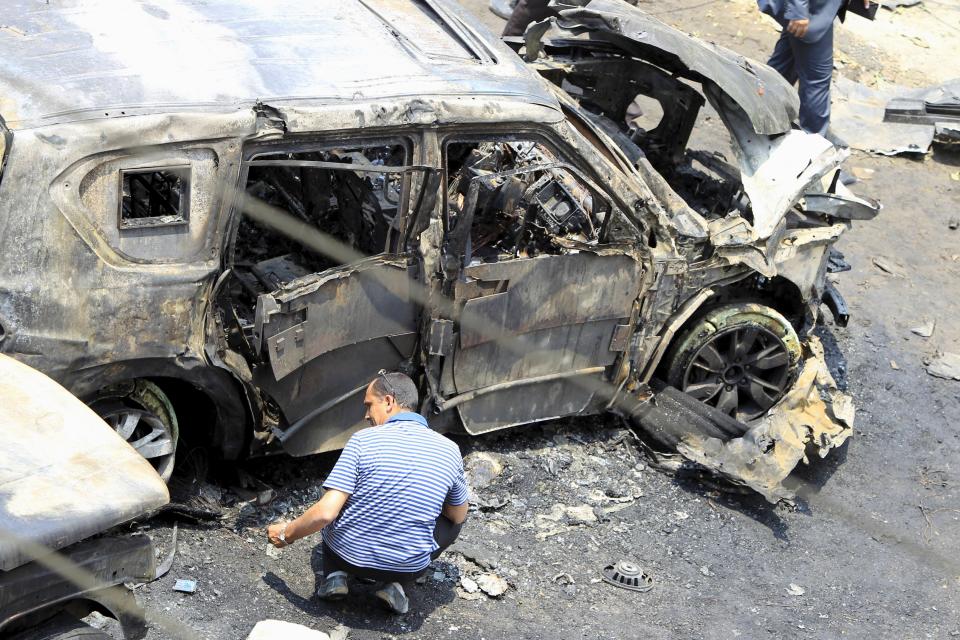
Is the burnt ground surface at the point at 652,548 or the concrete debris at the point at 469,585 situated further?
the concrete debris at the point at 469,585

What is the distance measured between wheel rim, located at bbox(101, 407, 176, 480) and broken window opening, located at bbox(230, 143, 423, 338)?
0.60 m

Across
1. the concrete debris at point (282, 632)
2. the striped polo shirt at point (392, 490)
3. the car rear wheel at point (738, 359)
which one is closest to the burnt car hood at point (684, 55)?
the car rear wheel at point (738, 359)

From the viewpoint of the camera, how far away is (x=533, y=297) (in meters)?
5.43

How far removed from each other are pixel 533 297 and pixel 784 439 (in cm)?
177

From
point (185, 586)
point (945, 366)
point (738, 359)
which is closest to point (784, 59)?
point (945, 366)

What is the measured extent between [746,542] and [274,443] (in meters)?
2.47

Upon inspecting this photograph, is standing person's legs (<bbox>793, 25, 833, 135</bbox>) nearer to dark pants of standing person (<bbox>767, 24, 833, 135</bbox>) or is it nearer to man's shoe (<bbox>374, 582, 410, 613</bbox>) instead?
dark pants of standing person (<bbox>767, 24, 833, 135</bbox>)

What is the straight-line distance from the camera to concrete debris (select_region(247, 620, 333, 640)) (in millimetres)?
4262

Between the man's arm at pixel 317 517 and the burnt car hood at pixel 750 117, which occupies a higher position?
the burnt car hood at pixel 750 117

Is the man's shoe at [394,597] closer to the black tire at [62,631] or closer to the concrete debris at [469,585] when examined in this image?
the concrete debris at [469,585]

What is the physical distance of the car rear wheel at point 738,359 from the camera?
251 inches

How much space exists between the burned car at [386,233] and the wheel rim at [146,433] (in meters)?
0.01

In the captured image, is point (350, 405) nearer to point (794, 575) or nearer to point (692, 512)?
point (692, 512)

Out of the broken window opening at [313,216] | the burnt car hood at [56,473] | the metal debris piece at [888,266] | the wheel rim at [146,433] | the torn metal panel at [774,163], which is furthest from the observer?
the metal debris piece at [888,266]
